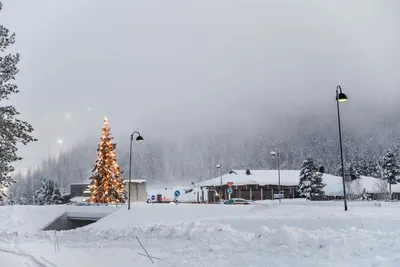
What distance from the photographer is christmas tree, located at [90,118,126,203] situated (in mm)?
53000

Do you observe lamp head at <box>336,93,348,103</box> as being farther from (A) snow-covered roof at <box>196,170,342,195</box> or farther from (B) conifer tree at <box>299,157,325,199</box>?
(A) snow-covered roof at <box>196,170,342,195</box>

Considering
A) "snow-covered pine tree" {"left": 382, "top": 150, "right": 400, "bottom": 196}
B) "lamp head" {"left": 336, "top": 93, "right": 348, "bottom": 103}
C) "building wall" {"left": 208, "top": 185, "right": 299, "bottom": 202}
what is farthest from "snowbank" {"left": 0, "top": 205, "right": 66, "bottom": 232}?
"snow-covered pine tree" {"left": 382, "top": 150, "right": 400, "bottom": 196}

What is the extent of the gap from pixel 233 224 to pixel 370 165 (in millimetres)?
111924

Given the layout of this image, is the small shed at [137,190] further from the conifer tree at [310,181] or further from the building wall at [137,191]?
the conifer tree at [310,181]

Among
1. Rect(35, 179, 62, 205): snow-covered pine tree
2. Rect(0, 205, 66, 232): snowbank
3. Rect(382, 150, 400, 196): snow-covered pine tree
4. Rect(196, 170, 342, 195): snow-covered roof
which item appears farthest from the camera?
Rect(35, 179, 62, 205): snow-covered pine tree

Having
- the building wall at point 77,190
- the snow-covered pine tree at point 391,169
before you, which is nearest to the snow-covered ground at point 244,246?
the snow-covered pine tree at point 391,169

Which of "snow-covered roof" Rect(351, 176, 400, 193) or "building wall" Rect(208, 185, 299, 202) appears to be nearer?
"snow-covered roof" Rect(351, 176, 400, 193)

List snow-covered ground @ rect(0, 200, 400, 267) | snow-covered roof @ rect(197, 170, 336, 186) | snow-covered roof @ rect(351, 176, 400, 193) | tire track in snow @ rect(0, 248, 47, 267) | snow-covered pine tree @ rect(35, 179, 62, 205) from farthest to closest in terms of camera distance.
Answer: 1. snow-covered pine tree @ rect(35, 179, 62, 205)
2. snow-covered roof @ rect(197, 170, 336, 186)
3. snow-covered roof @ rect(351, 176, 400, 193)
4. tire track in snow @ rect(0, 248, 47, 267)
5. snow-covered ground @ rect(0, 200, 400, 267)

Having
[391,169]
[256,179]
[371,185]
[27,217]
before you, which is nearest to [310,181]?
[256,179]

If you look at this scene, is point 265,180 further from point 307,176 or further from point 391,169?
point 391,169

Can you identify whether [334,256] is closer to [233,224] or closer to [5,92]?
[233,224]

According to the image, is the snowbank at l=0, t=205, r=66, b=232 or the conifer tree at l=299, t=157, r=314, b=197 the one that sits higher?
the conifer tree at l=299, t=157, r=314, b=197

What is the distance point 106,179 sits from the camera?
53156 millimetres

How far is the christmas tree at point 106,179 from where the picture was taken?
174 ft
